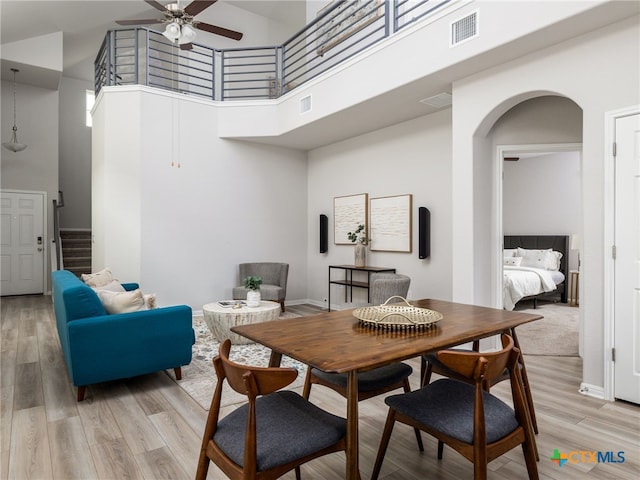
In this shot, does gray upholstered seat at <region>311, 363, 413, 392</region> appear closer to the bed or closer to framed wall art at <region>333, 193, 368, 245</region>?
framed wall art at <region>333, 193, 368, 245</region>

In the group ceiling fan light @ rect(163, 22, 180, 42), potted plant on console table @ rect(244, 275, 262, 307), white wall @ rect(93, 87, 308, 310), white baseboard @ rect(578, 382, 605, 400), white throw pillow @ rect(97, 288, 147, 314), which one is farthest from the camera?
white wall @ rect(93, 87, 308, 310)

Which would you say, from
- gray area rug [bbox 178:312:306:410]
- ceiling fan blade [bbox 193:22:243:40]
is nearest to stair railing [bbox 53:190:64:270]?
gray area rug [bbox 178:312:306:410]

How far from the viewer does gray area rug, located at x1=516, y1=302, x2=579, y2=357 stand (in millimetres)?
4266

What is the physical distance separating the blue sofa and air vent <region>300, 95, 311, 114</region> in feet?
11.0

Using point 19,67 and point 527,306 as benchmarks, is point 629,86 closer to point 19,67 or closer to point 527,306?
point 527,306

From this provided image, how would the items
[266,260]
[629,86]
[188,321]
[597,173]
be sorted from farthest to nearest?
[266,260]
[188,321]
[597,173]
[629,86]

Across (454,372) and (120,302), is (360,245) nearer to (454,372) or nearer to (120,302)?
(120,302)

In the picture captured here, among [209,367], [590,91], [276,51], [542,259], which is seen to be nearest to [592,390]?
[590,91]

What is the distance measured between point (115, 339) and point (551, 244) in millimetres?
7622

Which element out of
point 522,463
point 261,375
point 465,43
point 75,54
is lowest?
point 522,463

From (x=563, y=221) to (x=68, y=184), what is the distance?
1065 centimetres

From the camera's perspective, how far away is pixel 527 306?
22.8 feet

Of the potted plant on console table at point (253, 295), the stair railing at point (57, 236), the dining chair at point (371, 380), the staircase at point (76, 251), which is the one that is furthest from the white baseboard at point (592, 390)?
the staircase at point (76, 251)

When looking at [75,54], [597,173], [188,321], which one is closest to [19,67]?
[75,54]
